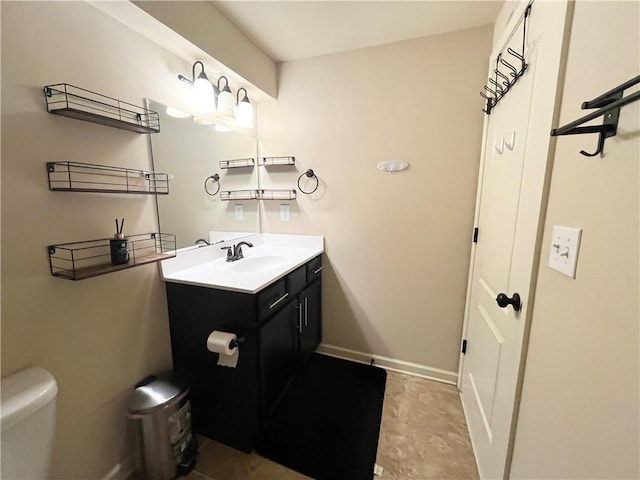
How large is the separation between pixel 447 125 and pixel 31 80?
2107mm

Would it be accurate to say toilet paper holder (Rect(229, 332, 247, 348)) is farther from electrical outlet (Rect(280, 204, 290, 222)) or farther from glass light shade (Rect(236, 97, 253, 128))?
glass light shade (Rect(236, 97, 253, 128))

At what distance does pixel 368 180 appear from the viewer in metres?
1.97

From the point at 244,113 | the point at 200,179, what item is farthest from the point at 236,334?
the point at 244,113

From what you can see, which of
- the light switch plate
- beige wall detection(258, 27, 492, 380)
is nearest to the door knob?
the light switch plate

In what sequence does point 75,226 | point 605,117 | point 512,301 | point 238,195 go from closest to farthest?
point 605,117, point 512,301, point 75,226, point 238,195

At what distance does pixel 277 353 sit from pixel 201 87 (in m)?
1.67

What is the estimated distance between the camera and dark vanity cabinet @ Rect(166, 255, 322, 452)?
1.33 m

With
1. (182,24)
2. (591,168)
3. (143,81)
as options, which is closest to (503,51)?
(591,168)

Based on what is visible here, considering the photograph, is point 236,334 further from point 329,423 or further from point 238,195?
point 238,195

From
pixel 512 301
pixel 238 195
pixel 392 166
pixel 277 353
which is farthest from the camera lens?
pixel 238 195

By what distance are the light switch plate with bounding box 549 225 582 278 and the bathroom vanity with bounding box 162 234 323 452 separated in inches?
45.6

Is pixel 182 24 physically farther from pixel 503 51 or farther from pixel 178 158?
pixel 503 51

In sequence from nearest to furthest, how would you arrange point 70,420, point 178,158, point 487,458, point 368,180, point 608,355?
point 608,355 < point 70,420 < point 487,458 < point 178,158 < point 368,180

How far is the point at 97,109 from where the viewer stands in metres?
1.12
